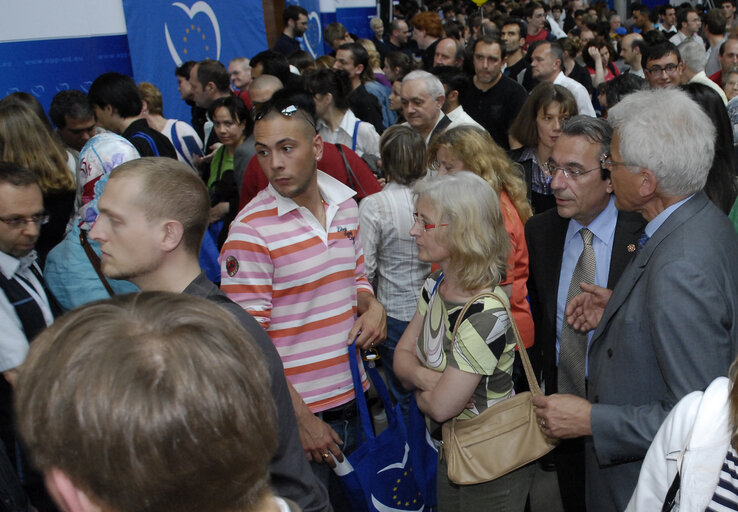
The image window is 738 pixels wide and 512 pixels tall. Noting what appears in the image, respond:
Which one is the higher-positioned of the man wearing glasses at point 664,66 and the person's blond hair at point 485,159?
the man wearing glasses at point 664,66

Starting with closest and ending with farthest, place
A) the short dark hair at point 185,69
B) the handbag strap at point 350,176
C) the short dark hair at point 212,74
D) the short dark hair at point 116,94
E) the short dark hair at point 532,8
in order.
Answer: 1. the handbag strap at point 350,176
2. the short dark hair at point 116,94
3. the short dark hair at point 212,74
4. the short dark hair at point 185,69
5. the short dark hair at point 532,8

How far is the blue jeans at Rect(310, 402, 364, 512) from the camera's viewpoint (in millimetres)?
2462

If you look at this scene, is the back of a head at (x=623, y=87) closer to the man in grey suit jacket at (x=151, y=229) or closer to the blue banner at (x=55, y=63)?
the man in grey suit jacket at (x=151, y=229)

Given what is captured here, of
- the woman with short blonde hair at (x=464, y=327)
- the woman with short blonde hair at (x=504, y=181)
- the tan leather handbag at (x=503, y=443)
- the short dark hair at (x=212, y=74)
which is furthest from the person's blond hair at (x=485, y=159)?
the short dark hair at (x=212, y=74)

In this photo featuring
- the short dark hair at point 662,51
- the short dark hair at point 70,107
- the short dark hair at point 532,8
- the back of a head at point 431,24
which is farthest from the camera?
the short dark hair at point 532,8

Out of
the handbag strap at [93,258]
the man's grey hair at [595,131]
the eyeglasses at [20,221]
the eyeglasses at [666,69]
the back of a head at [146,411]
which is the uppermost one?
the eyeglasses at [666,69]

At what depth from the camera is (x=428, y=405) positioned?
2.32 metres

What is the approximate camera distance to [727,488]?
1346 millimetres

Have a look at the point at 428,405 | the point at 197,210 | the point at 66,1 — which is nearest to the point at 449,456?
the point at 428,405

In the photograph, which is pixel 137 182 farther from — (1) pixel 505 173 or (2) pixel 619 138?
(1) pixel 505 173

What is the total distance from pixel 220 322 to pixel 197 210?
1.02 meters

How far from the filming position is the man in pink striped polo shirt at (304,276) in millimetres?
2441

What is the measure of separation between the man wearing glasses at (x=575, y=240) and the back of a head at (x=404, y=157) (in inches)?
36.3

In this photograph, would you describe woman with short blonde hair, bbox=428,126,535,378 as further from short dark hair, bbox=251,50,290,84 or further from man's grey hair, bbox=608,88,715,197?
short dark hair, bbox=251,50,290,84
